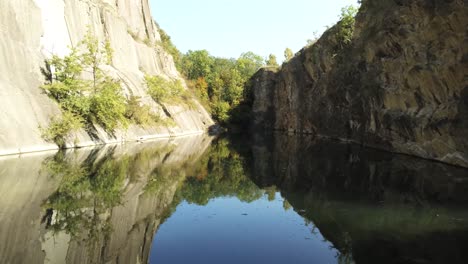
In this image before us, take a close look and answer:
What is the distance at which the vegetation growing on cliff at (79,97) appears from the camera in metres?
29.5

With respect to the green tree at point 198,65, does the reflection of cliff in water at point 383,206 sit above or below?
below

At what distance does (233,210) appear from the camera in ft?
46.0

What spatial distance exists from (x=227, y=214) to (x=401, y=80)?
2383cm

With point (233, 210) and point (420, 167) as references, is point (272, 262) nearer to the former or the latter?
point (233, 210)

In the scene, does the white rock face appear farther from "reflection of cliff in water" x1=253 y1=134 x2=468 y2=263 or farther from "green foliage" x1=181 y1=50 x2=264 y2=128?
"green foliage" x1=181 y1=50 x2=264 y2=128

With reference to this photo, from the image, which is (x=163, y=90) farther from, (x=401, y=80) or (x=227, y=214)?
(x=227, y=214)

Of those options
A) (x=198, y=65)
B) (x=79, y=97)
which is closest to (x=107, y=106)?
(x=79, y=97)

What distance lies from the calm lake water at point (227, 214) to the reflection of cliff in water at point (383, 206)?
0.04 meters

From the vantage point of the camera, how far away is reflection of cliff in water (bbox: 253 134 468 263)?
9.17m

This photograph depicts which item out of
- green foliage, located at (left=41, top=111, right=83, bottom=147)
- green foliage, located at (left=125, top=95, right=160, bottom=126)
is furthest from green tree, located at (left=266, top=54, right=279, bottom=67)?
green foliage, located at (left=41, top=111, right=83, bottom=147)

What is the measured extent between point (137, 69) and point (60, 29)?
20348mm

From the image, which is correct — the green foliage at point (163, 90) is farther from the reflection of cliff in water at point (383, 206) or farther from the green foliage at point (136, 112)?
the reflection of cliff in water at point (383, 206)

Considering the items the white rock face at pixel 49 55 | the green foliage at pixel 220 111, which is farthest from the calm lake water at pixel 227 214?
the green foliage at pixel 220 111

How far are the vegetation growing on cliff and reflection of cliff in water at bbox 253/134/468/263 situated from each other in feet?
50.4
